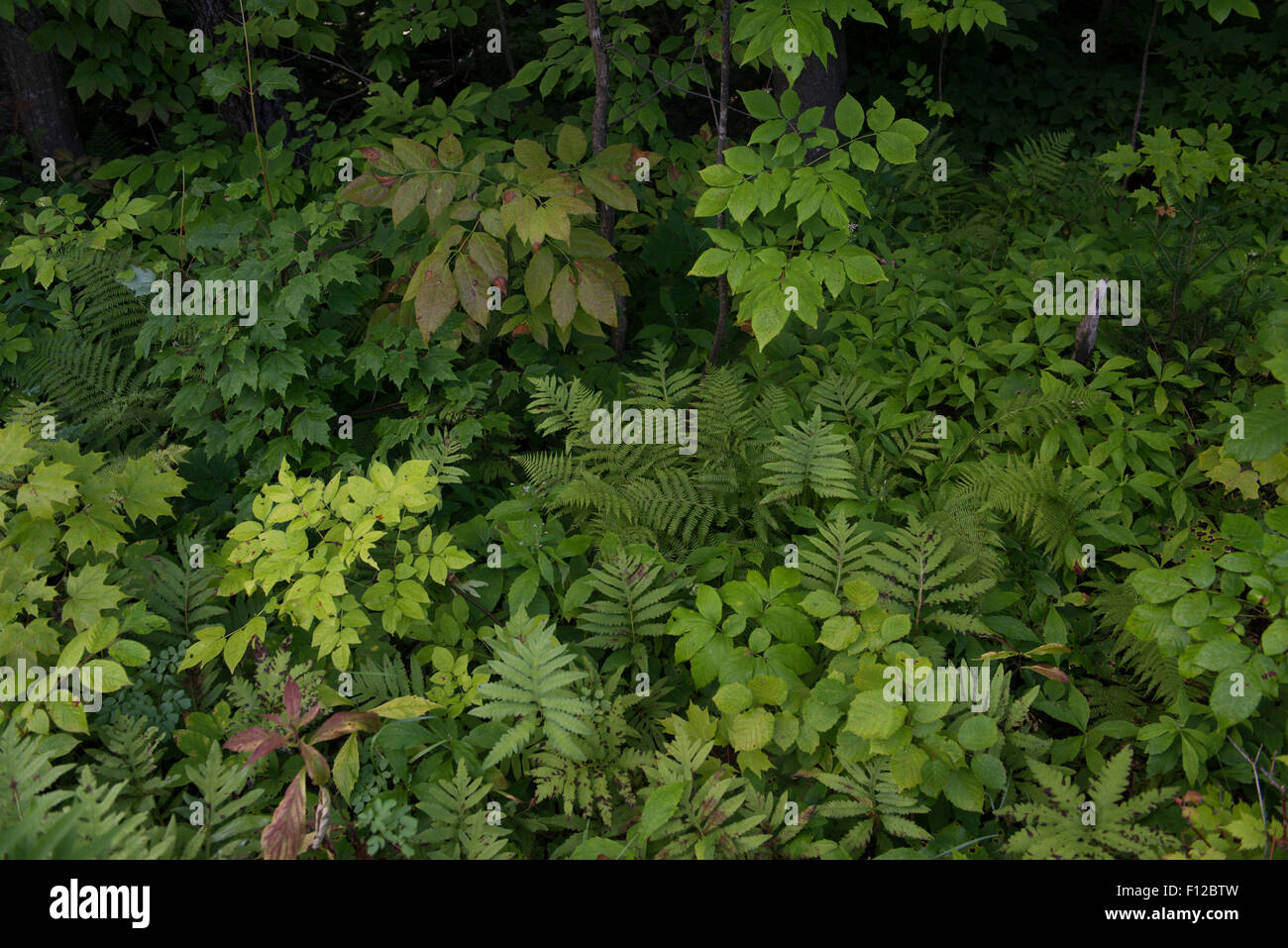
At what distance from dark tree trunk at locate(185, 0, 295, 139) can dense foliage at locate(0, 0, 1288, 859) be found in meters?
0.04

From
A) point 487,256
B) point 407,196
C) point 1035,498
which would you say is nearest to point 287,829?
point 487,256

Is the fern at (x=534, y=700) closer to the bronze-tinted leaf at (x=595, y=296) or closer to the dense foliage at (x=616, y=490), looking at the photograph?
the dense foliage at (x=616, y=490)

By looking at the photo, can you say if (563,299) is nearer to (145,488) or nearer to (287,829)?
(145,488)

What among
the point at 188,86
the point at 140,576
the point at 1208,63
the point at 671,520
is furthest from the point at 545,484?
the point at 1208,63

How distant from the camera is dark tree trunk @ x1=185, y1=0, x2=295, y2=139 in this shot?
521 centimetres

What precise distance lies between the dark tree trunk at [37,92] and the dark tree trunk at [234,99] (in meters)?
0.99

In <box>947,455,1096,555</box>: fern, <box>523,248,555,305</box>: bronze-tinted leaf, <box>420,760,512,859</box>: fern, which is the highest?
<box>523,248,555,305</box>: bronze-tinted leaf

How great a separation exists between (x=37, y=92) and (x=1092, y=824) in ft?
22.8

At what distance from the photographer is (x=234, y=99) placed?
213 inches

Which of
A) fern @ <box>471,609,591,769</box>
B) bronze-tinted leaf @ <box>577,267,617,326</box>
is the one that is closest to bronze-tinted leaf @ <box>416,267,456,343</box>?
bronze-tinted leaf @ <box>577,267,617,326</box>

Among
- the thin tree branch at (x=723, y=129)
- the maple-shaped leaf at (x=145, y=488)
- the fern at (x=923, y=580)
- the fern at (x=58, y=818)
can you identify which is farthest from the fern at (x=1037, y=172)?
the fern at (x=58, y=818)

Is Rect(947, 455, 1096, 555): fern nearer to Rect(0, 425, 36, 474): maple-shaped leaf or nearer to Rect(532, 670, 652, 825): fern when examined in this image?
Rect(532, 670, 652, 825): fern

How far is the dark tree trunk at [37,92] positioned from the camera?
5.33 m
